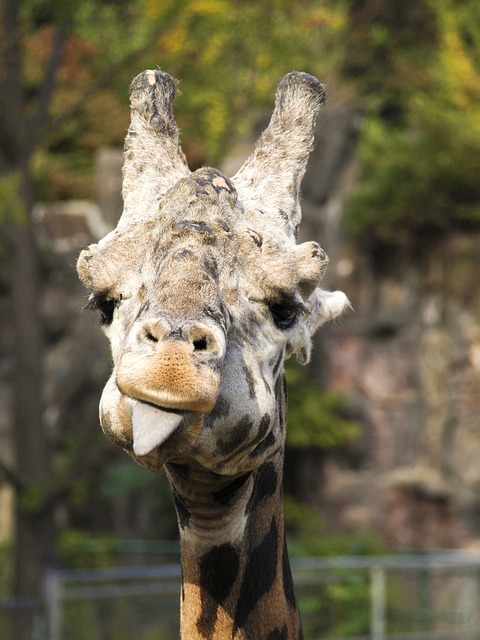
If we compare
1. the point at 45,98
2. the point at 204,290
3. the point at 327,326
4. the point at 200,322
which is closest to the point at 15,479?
the point at 45,98

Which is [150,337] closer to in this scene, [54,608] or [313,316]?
[313,316]

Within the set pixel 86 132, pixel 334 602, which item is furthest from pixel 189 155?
pixel 334 602

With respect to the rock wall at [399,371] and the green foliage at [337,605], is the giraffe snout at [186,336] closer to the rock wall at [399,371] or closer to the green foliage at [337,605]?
the green foliage at [337,605]

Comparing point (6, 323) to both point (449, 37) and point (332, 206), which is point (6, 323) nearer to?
point (332, 206)

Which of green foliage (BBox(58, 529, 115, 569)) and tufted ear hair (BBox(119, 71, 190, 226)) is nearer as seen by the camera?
tufted ear hair (BBox(119, 71, 190, 226))

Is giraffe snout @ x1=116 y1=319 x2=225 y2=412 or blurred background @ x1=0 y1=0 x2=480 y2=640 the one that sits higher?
blurred background @ x1=0 y1=0 x2=480 y2=640

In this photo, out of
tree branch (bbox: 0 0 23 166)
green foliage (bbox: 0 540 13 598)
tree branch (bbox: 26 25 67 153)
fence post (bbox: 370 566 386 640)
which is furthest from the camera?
green foliage (bbox: 0 540 13 598)

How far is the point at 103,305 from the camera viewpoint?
3.32 m

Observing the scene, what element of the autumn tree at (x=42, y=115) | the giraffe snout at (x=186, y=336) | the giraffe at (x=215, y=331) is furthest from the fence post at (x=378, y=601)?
the giraffe snout at (x=186, y=336)

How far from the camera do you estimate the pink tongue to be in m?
2.68

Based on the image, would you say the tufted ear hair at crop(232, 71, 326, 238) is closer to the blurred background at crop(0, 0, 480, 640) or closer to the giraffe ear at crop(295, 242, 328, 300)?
the giraffe ear at crop(295, 242, 328, 300)

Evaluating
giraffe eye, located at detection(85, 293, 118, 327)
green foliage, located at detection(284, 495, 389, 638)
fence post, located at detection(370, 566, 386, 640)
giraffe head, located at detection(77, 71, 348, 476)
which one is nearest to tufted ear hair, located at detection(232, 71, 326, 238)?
A: giraffe head, located at detection(77, 71, 348, 476)

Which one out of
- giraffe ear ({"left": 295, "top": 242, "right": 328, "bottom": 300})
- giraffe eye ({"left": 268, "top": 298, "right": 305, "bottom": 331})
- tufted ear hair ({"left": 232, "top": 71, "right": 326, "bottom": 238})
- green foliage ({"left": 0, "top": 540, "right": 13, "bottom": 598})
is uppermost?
tufted ear hair ({"left": 232, "top": 71, "right": 326, "bottom": 238})

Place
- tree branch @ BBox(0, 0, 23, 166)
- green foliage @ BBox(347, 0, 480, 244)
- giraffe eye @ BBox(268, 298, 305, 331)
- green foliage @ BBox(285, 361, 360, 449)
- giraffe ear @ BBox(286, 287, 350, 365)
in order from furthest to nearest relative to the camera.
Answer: green foliage @ BBox(285, 361, 360, 449) → green foliage @ BBox(347, 0, 480, 244) → tree branch @ BBox(0, 0, 23, 166) → giraffe ear @ BBox(286, 287, 350, 365) → giraffe eye @ BBox(268, 298, 305, 331)
